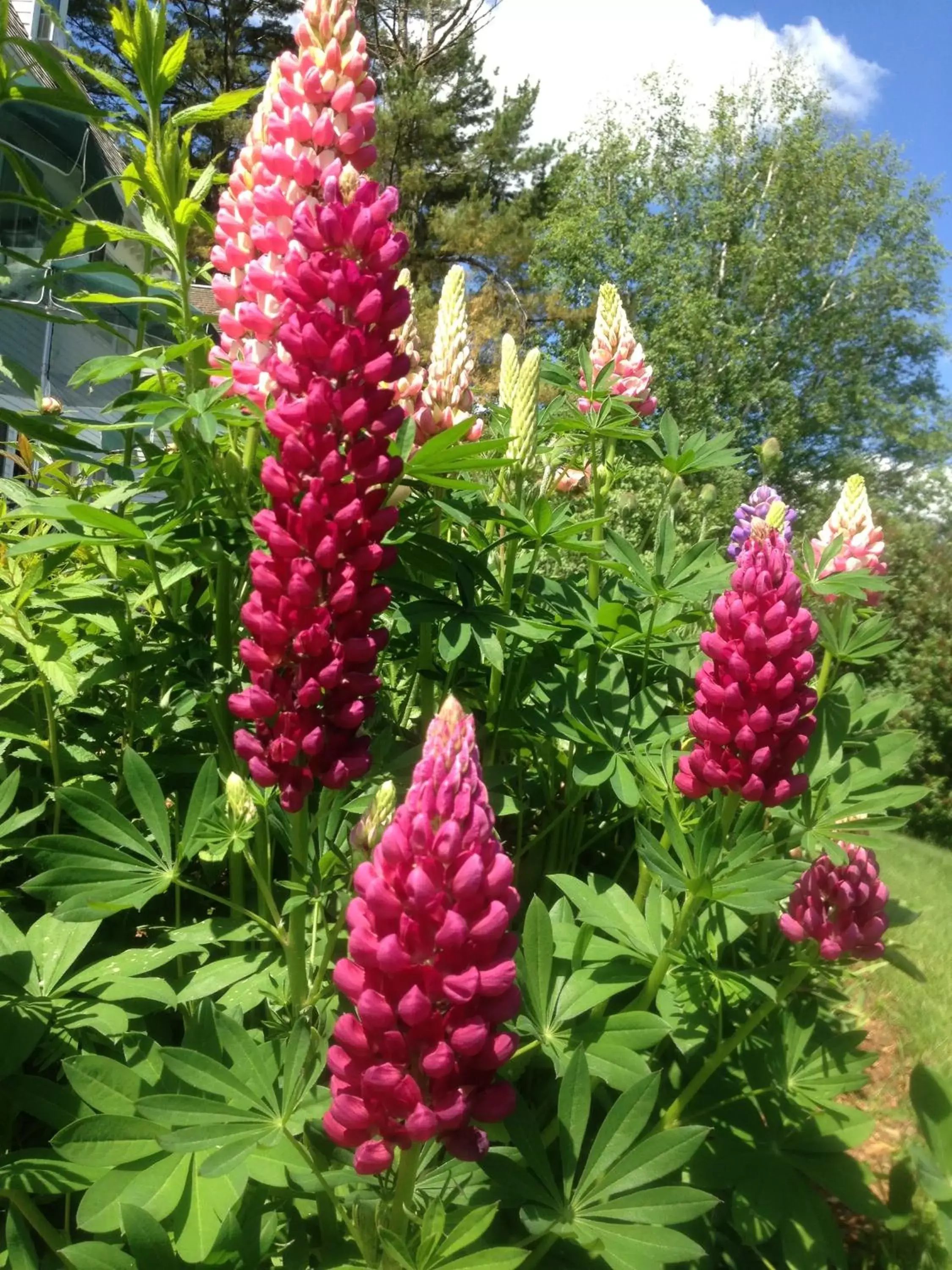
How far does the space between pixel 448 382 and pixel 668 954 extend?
3.95 feet

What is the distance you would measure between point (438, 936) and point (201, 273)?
4.79ft

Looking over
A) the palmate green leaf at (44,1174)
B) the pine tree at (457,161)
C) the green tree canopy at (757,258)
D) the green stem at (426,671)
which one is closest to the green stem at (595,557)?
the green stem at (426,671)

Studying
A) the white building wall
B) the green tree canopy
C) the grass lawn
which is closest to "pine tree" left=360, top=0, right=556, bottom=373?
the green tree canopy

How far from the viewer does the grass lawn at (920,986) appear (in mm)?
2707

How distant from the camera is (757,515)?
2.94 metres

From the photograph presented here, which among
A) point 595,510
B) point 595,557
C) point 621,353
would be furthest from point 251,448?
point 621,353

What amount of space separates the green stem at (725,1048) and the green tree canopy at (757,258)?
24.2 m

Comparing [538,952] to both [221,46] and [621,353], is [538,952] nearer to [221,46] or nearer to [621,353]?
[621,353]

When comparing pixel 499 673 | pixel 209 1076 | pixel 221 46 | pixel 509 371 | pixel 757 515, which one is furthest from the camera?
pixel 221 46

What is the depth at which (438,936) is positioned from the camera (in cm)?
84

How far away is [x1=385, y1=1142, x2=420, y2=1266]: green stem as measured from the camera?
947mm

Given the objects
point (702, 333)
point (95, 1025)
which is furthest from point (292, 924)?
point (702, 333)

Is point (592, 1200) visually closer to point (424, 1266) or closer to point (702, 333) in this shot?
point (424, 1266)

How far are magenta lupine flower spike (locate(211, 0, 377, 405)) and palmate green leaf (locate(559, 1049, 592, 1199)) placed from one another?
1041 millimetres
